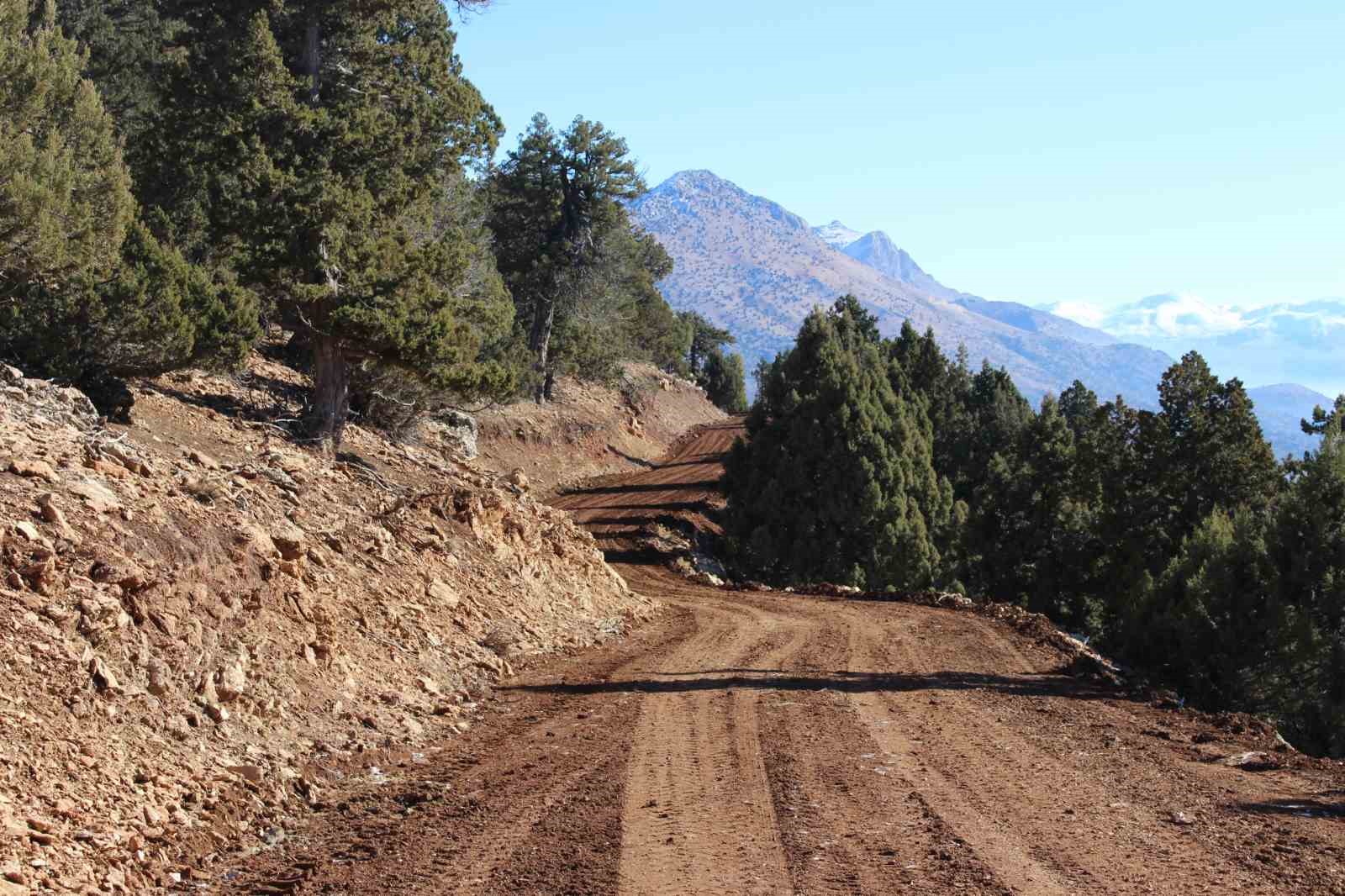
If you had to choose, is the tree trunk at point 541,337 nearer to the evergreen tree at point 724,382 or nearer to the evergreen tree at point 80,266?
the evergreen tree at point 80,266

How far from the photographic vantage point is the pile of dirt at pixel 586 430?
4491 cm

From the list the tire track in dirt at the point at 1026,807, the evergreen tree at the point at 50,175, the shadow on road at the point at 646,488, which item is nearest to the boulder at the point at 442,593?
the tire track in dirt at the point at 1026,807

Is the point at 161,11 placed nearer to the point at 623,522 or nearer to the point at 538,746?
the point at 538,746

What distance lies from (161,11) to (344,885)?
62.0 ft

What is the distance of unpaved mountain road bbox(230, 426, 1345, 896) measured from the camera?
7.14 metres

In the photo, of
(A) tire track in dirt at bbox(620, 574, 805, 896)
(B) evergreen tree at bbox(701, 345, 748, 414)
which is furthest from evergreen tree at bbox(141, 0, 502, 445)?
(B) evergreen tree at bbox(701, 345, 748, 414)

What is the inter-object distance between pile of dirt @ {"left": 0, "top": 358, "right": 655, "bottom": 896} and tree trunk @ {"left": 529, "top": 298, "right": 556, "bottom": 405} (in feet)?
104

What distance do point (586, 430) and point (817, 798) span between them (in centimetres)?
4436

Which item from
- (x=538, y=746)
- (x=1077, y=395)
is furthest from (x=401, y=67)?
(x=1077, y=395)

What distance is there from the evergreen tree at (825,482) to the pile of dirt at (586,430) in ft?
41.7

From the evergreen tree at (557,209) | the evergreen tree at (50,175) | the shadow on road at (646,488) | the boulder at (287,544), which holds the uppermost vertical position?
the evergreen tree at (557,209)

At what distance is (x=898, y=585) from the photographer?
31.4 m

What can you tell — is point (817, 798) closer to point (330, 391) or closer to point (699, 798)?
point (699, 798)

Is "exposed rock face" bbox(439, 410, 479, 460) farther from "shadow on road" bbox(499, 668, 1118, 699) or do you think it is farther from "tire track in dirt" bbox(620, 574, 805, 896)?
"tire track in dirt" bbox(620, 574, 805, 896)
